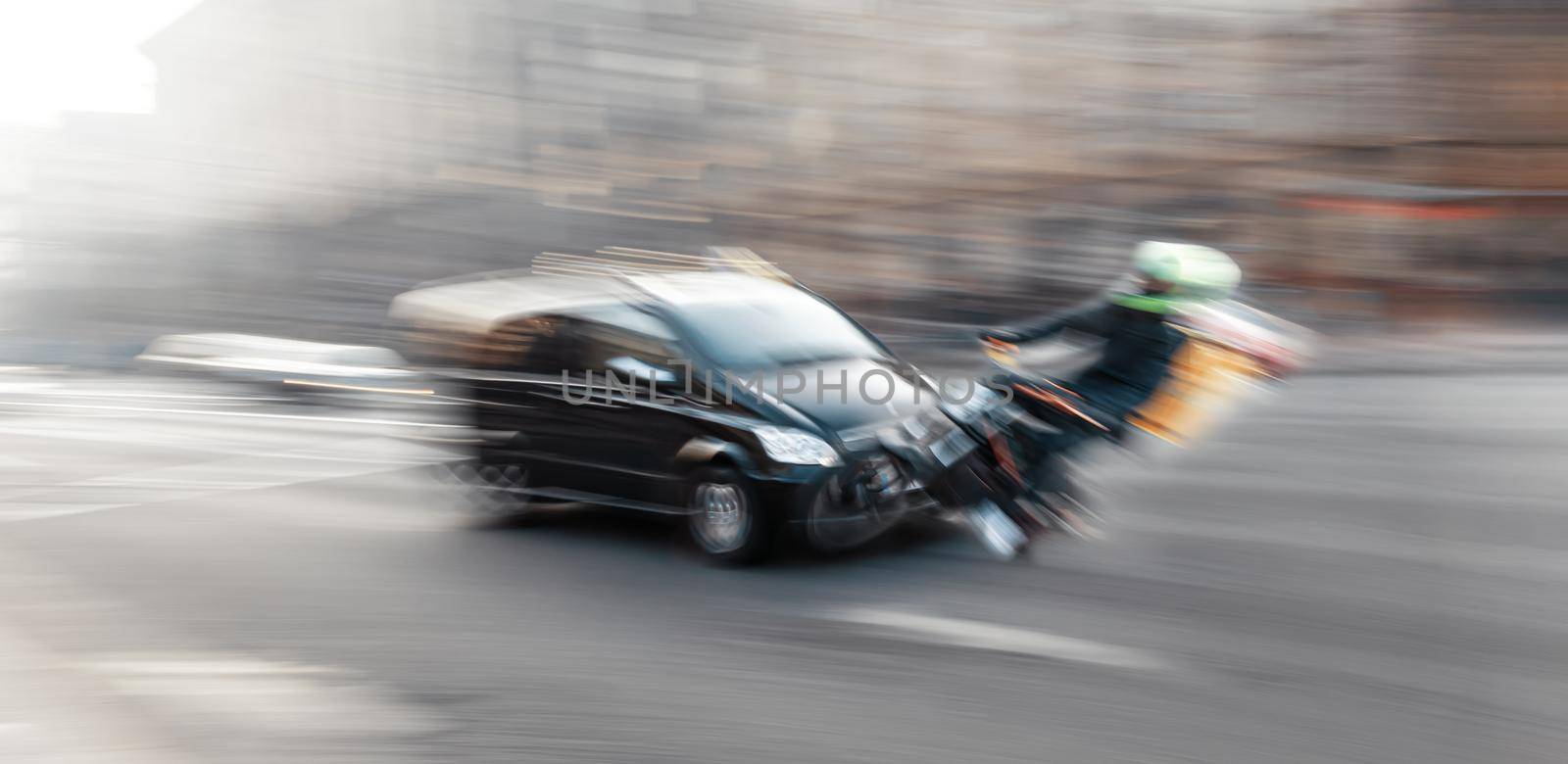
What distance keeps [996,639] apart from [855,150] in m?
25.8

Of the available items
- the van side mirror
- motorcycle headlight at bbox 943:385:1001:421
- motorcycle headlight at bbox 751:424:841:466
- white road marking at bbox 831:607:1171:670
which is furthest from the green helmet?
the van side mirror

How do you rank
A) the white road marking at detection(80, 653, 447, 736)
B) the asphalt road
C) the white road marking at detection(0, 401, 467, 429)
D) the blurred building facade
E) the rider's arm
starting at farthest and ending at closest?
the blurred building facade, the white road marking at detection(0, 401, 467, 429), the rider's arm, the white road marking at detection(80, 653, 447, 736), the asphalt road

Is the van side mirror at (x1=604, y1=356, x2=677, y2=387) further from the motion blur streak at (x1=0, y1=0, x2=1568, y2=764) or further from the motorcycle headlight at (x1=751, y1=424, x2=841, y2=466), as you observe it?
the motorcycle headlight at (x1=751, y1=424, x2=841, y2=466)

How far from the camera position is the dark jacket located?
24.0 ft

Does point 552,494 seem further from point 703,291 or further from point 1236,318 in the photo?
point 1236,318

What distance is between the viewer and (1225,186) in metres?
26.2

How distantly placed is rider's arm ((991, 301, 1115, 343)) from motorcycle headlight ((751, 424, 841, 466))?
1468 mm

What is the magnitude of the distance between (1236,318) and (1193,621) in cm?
204

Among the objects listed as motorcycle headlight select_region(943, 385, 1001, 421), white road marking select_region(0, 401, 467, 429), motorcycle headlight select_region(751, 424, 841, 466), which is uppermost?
motorcycle headlight select_region(943, 385, 1001, 421)

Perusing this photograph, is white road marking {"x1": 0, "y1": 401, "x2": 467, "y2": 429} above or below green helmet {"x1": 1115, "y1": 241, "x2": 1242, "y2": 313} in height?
below

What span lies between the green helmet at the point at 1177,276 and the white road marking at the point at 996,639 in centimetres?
207

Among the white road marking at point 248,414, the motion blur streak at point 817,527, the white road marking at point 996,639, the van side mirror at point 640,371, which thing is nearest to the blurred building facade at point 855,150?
the motion blur streak at point 817,527

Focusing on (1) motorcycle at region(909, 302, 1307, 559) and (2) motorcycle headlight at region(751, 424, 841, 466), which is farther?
(1) motorcycle at region(909, 302, 1307, 559)

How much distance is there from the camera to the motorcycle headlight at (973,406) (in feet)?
24.7
